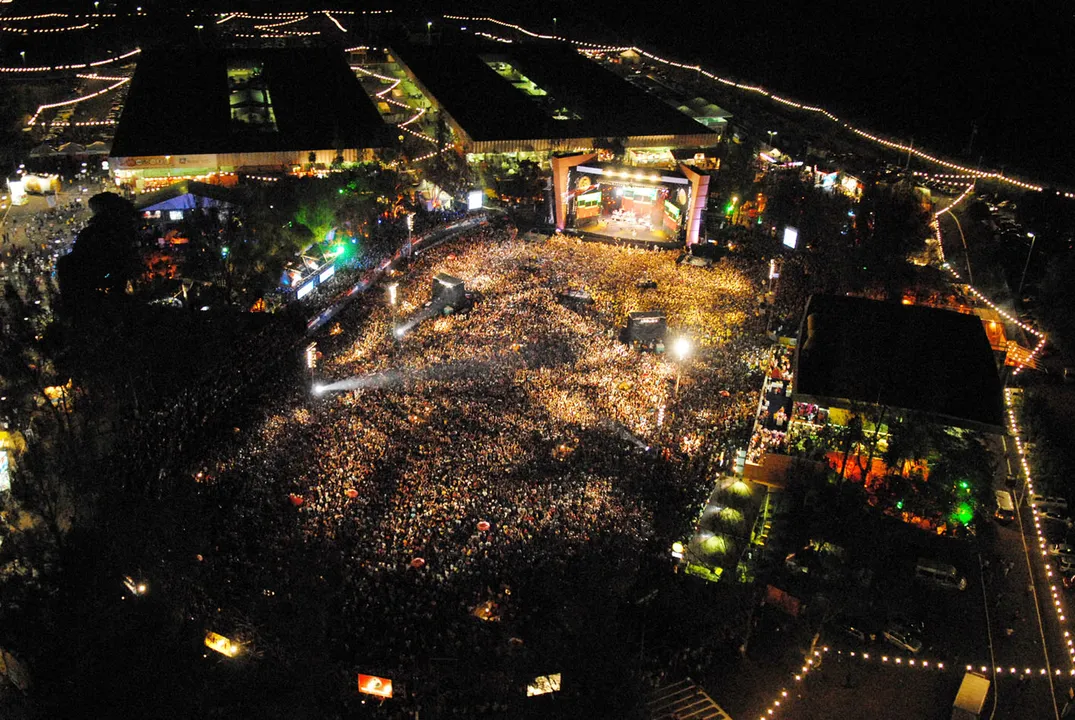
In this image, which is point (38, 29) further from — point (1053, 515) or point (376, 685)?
point (1053, 515)

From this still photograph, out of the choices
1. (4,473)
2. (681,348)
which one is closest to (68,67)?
(4,473)

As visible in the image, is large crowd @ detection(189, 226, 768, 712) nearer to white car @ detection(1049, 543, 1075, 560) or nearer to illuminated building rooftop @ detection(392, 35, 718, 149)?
white car @ detection(1049, 543, 1075, 560)

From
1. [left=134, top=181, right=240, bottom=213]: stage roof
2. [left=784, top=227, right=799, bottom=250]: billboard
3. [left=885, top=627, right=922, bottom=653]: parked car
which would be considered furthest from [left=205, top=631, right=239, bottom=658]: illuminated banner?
[left=784, top=227, right=799, bottom=250]: billboard

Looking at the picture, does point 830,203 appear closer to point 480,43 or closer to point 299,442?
point 299,442

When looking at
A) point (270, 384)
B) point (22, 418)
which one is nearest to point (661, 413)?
point (270, 384)

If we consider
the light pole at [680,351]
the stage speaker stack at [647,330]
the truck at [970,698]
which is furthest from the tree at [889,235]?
the truck at [970,698]
